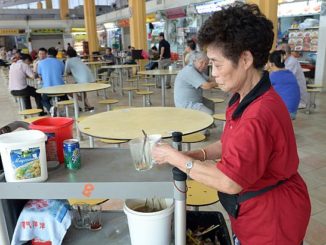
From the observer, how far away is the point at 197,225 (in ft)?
5.74

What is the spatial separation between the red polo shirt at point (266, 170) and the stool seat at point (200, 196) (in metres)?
0.58

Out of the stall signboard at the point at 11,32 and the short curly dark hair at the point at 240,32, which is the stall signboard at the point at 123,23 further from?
the short curly dark hair at the point at 240,32

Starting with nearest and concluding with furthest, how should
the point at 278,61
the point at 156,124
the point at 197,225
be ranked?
the point at 197,225
the point at 156,124
the point at 278,61

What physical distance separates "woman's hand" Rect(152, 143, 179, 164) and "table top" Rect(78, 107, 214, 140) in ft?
2.23

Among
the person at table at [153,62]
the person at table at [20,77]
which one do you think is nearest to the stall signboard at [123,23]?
the person at table at [153,62]

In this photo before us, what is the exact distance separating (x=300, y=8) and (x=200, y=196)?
28.1 feet

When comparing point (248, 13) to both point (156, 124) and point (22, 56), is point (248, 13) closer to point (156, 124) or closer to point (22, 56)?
point (156, 124)

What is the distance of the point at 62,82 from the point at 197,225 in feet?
16.9

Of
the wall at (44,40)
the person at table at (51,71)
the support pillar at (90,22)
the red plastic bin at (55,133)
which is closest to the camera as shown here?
the red plastic bin at (55,133)

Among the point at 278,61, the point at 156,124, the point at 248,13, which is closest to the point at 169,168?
the point at 248,13

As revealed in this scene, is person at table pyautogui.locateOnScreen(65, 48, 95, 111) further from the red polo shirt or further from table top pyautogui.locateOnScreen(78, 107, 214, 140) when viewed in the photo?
the red polo shirt

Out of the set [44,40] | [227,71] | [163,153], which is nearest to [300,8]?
[227,71]

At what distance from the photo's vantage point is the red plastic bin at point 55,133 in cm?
133

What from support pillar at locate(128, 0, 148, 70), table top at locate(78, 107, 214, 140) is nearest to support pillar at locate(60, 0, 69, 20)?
support pillar at locate(128, 0, 148, 70)
